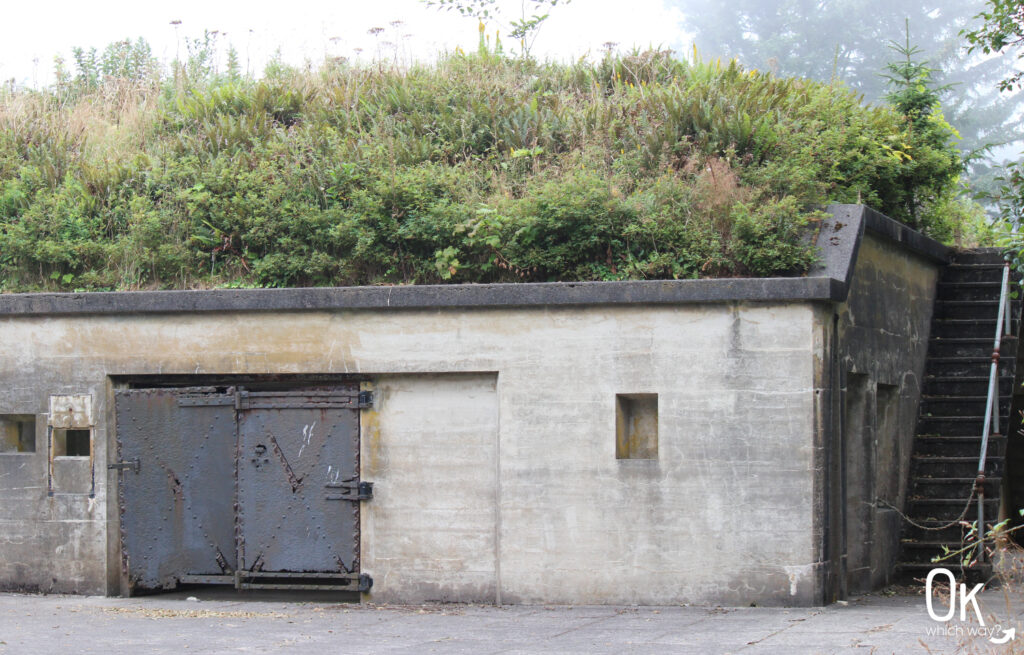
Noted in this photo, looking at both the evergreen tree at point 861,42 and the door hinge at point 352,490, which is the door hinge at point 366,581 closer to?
the door hinge at point 352,490

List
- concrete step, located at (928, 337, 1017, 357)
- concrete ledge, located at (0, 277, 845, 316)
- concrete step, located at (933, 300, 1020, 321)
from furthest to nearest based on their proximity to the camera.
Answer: concrete step, located at (933, 300, 1020, 321) → concrete step, located at (928, 337, 1017, 357) → concrete ledge, located at (0, 277, 845, 316)

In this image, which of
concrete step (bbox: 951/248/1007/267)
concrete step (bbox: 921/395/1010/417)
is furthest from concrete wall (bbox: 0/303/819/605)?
concrete step (bbox: 951/248/1007/267)

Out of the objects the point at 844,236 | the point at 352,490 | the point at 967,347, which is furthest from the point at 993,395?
the point at 352,490

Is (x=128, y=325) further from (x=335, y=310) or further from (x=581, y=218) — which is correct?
(x=581, y=218)

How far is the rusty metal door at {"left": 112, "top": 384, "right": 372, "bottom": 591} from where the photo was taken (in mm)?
10203

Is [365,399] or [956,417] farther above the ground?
[365,399]

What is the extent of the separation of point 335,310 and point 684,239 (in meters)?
3.18

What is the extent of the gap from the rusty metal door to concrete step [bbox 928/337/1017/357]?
6775 millimetres

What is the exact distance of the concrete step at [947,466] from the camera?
1159cm

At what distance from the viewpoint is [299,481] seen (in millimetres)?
10250

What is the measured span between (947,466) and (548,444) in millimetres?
4652

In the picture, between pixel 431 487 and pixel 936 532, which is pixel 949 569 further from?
pixel 431 487

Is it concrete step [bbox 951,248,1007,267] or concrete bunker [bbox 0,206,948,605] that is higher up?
concrete step [bbox 951,248,1007,267]

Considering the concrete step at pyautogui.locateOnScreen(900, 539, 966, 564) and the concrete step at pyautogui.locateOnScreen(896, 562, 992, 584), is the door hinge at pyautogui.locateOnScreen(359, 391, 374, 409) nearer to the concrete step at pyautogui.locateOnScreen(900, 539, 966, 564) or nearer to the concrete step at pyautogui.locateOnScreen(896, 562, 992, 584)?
the concrete step at pyautogui.locateOnScreen(896, 562, 992, 584)
